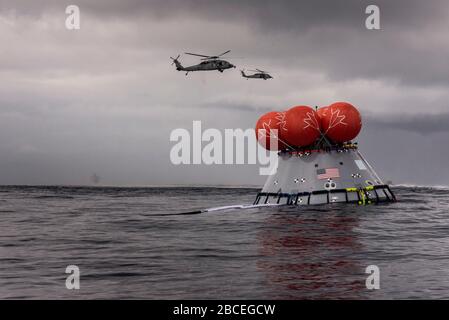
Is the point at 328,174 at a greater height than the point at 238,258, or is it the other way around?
the point at 328,174

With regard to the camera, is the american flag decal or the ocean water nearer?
the ocean water

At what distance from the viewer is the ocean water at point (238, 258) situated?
13.6m

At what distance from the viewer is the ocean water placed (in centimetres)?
1355

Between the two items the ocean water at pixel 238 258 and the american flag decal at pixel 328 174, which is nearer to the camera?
the ocean water at pixel 238 258

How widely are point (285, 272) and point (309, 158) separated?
82.4 ft

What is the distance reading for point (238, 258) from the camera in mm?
19203

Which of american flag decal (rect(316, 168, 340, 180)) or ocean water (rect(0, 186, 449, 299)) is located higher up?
american flag decal (rect(316, 168, 340, 180))

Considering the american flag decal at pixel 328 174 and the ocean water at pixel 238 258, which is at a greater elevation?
the american flag decal at pixel 328 174

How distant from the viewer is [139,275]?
15812 millimetres

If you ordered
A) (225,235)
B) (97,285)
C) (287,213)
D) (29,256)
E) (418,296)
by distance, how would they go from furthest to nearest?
(287,213) < (225,235) < (29,256) < (97,285) < (418,296)

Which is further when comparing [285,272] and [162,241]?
[162,241]

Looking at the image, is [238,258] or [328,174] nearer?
[238,258]

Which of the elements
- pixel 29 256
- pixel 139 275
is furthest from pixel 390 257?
pixel 29 256
